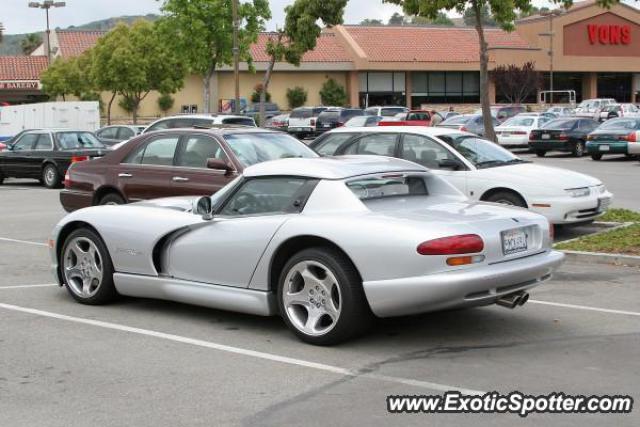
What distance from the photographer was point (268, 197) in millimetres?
7465

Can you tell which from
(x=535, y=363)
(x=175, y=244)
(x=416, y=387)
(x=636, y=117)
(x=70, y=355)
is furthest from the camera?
(x=636, y=117)

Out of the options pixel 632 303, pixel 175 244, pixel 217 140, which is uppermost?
pixel 217 140

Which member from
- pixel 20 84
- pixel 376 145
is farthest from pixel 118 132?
pixel 20 84

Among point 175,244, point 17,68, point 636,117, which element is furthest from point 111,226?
point 17,68

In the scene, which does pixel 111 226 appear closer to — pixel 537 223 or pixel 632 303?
pixel 537 223

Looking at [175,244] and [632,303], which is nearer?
[175,244]

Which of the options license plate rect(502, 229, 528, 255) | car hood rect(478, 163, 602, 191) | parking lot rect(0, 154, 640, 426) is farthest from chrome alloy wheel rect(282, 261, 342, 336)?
car hood rect(478, 163, 602, 191)

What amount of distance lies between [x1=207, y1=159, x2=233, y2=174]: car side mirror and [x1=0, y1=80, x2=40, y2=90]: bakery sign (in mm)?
52867

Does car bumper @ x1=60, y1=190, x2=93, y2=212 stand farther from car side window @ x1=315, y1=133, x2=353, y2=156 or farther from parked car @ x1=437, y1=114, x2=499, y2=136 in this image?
parked car @ x1=437, y1=114, x2=499, y2=136

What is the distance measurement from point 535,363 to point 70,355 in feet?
10.8

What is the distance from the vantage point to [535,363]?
20.5ft

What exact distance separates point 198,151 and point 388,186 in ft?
17.0

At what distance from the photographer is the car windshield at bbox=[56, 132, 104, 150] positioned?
24328mm

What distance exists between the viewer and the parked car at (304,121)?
154ft
